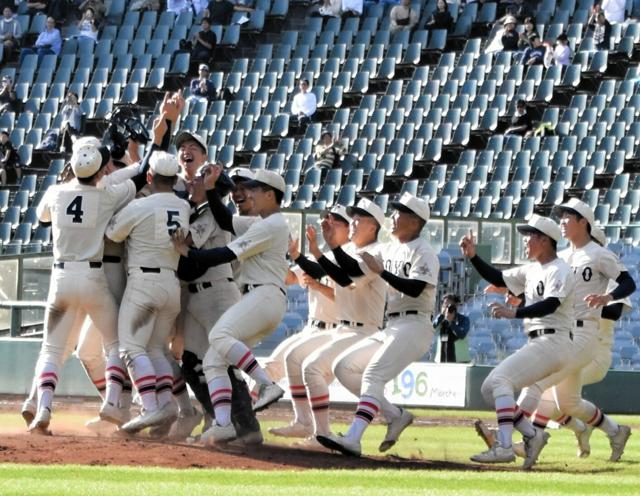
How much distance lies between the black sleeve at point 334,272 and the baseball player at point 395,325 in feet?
0.18

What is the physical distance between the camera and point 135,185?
11984 millimetres

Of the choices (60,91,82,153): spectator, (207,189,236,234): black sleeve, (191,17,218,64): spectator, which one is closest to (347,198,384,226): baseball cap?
(207,189,236,234): black sleeve

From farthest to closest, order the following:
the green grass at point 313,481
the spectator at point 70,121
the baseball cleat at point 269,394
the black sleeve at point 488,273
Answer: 1. the spectator at point 70,121
2. the black sleeve at point 488,273
3. the baseball cleat at point 269,394
4. the green grass at point 313,481

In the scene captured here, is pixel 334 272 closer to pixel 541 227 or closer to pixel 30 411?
pixel 541 227

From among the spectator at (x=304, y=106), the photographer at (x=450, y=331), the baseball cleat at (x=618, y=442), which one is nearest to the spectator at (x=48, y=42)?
the spectator at (x=304, y=106)

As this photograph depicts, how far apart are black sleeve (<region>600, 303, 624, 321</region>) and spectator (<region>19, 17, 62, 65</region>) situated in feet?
66.0

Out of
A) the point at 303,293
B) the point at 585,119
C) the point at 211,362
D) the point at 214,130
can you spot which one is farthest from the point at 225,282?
the point at 214,130

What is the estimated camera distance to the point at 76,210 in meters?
11.6

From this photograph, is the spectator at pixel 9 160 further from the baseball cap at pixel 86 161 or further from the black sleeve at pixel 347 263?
the black sleeve at pixel 347 263

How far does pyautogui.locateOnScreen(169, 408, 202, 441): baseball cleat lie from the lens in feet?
39.8

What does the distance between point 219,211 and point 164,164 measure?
52cm

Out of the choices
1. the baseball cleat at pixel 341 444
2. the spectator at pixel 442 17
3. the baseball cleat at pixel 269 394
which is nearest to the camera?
the baseball cleat at pixel 341 444

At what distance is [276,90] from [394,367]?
17507 mm

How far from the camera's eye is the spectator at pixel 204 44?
97.8 feet
